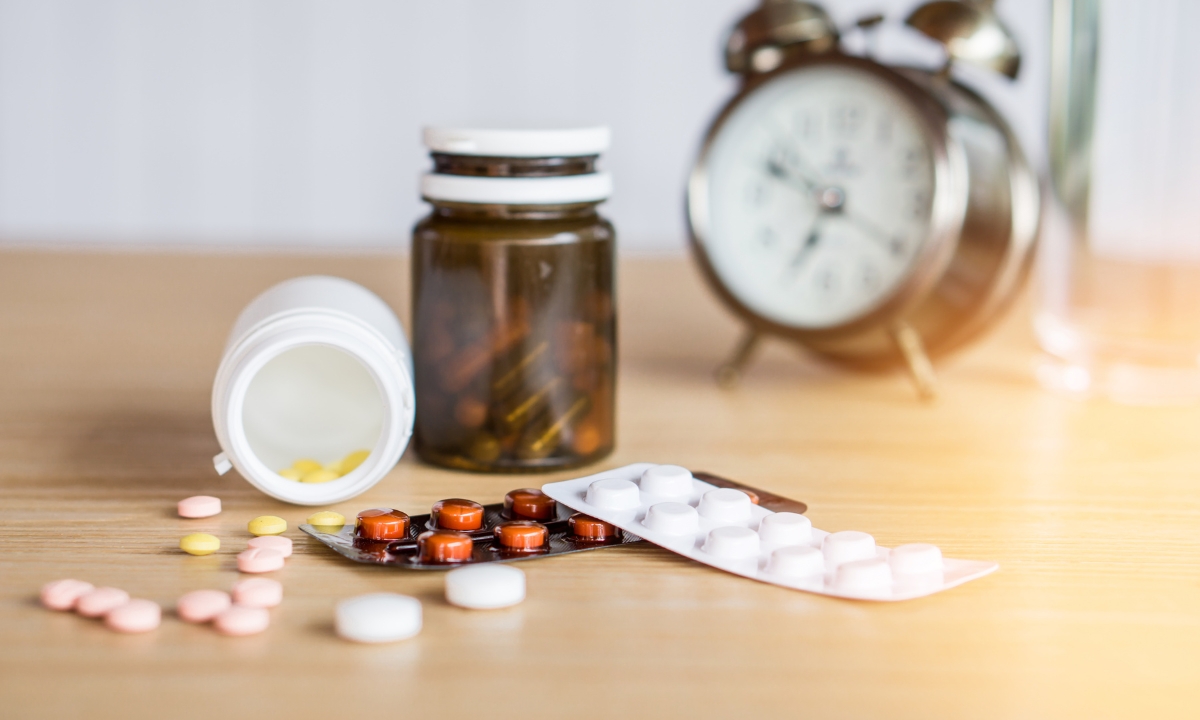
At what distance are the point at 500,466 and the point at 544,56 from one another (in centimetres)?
195

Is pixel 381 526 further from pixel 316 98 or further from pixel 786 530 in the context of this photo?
pixel 316 98

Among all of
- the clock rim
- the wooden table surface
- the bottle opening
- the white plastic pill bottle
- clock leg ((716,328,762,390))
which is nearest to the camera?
the wooden table surface

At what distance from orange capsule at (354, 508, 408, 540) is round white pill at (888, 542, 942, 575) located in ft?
0.91

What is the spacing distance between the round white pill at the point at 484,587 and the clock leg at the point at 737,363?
59 centimetres

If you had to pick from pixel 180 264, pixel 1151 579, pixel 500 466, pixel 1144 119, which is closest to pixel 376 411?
pixel 500 466

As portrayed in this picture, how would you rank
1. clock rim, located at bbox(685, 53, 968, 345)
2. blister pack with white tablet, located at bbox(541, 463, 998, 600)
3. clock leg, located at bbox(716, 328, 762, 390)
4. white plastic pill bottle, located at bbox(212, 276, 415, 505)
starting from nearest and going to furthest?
blister pack with white tablet, located at bbox(541, 463, 998, 600) < white plastic pill bottle, located at bbox(212, 276, 415, 505) < clock rim, located at bbox(685, 53, 968, 345) < clock leg, located at bbox(716, 328, 762, 390)

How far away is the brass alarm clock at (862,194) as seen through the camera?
104cm

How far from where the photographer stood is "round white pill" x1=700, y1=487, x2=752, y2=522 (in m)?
0.70

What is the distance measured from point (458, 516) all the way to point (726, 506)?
0.16 m

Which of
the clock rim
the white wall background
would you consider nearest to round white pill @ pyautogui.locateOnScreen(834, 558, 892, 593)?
the clock rim

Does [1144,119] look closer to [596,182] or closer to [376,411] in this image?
[596,182]

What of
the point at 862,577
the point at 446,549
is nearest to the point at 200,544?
the point at 446,549

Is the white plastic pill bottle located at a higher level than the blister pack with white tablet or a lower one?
higher

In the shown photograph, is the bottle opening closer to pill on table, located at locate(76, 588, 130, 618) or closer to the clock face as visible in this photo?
pill on table, located at locate(76, 588, 130, 618)
